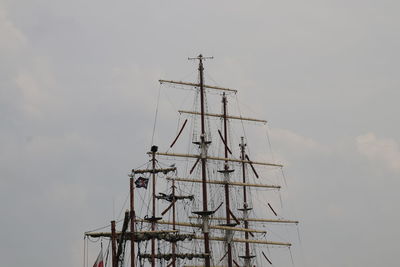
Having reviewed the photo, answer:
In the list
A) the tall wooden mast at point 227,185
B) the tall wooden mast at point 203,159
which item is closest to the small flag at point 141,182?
the tall wooden mast at point 203,159

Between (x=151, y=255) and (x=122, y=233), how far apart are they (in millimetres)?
16658

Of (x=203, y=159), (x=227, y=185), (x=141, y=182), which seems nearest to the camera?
(x=141, y=182)

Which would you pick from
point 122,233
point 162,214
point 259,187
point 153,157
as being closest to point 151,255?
point 162,214

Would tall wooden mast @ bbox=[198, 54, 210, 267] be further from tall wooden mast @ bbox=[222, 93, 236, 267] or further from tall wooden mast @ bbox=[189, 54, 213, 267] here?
tall wooden mast @ bbox=[222, 93, 236, 267]

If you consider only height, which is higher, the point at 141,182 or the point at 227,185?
the point at 227,185

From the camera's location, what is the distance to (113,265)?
172ft

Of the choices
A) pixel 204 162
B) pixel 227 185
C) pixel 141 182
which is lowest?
pixel 141 182

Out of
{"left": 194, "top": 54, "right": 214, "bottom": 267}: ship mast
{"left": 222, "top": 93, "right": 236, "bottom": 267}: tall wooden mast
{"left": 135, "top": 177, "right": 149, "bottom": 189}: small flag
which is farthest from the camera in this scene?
{"left": 222, "top": 93, "right": 236, "bottom": 267}: tall wooden mast

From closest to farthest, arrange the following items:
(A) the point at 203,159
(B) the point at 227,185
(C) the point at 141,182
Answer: (C) the point at 141,182 < (A) the point at 203,159 < (B) the point at 227,185

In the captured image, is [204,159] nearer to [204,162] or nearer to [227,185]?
[204,162]

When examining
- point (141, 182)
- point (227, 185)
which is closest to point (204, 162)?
point (227, 185)

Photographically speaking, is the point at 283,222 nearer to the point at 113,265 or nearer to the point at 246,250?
the point at 246,250

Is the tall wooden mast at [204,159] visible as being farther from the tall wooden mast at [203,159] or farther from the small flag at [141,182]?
the small flag at [141,182]

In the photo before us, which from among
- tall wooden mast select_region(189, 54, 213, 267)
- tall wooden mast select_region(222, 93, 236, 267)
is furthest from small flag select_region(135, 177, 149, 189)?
tall wooden mast select_region(222, 93, 236, 267)
